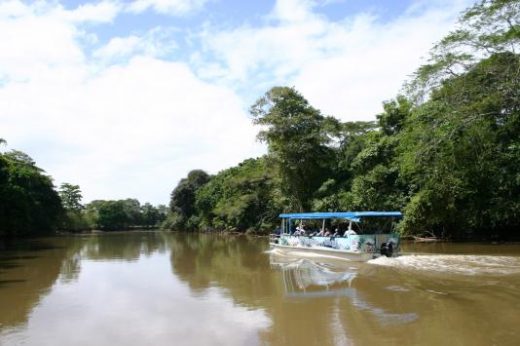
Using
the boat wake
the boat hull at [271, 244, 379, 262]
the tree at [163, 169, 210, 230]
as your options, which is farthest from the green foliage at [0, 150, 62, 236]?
the boat wake

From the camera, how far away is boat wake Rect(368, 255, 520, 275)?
14953 millimetres

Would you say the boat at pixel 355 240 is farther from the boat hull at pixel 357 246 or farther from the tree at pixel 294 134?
the tree at pixel 294 134

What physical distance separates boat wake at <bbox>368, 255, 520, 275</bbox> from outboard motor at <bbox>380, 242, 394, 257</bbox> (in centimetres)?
48

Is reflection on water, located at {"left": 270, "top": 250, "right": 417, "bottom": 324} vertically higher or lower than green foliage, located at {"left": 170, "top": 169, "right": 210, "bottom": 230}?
lower

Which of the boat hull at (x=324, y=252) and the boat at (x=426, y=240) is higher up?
the boat at (x=426, y=240)

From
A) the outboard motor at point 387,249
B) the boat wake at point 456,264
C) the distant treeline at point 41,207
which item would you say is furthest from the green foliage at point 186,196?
the boat wake at point 456,264

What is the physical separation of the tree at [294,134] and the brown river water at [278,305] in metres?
18.1

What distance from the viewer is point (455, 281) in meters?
13.5

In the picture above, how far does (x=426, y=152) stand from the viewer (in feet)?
63.3

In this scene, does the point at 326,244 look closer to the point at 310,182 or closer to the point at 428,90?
the point at 428,90

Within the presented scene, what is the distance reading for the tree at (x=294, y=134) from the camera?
36938mm

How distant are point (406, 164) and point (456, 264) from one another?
650cm

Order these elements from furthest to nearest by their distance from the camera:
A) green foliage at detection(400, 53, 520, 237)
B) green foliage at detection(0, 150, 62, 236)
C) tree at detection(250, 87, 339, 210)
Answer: green foliage at detection(0, 150, 62, 236)
tree at detection(250, 87, 339, 210)
green foliage at detection(400, 53, 520, 237)

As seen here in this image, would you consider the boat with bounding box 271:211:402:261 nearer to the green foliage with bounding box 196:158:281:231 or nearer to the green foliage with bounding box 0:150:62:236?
the green foliage with bounding box 196:158:281:231
